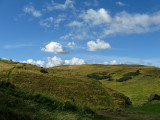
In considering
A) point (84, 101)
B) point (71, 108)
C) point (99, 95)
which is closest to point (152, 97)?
point (99, 95)

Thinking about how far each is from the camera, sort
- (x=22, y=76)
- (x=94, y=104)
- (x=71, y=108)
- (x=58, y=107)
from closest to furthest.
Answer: (x=58, y=107) < (x=71, y=108) < (x=94, y=104) < (x=22, y=76)

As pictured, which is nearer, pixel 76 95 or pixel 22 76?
pixel 76 95

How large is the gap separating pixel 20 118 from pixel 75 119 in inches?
241

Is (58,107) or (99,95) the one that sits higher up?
(58,107)

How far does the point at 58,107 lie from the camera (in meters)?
19.9

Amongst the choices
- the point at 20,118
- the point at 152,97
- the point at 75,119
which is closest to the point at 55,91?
the point at 152,97

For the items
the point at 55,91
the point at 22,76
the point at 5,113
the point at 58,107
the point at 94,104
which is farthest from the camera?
the point at 22,76

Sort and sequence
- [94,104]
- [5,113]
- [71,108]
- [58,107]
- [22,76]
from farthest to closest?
[22,76], [94,104], [71,108], [58,107], [5,113]

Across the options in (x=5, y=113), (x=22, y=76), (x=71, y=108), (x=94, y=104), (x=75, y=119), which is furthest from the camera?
(x=22, y=76)

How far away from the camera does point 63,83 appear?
59.1 metres

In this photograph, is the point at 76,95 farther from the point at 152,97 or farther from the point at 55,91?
the point at 152,97

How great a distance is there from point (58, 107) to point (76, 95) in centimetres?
3032

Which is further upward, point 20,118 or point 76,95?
point 20,118

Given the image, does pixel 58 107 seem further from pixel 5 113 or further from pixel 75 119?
pixel 5 113
